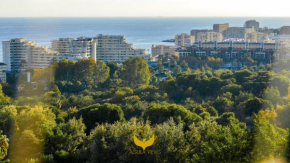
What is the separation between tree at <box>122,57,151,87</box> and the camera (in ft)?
69.2

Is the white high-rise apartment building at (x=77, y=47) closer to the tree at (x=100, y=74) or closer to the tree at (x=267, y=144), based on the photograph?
the tree at (x=100, y=74)

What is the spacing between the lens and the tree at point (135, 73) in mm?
21078

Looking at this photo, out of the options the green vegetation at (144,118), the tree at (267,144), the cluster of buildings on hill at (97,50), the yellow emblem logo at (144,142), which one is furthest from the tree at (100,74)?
the tree at (267,144)

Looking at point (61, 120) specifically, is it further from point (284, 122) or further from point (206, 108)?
point (284, 122)

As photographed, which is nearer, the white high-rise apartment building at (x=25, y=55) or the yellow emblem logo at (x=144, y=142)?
the yellow emblem logo at (x=144, y=142)

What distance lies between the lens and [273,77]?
16.6m

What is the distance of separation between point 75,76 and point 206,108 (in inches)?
351

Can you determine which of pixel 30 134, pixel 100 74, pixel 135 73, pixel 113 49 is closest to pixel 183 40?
pixel 113 49

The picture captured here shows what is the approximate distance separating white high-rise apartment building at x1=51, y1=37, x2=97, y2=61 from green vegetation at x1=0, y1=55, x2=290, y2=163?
21.0 feet

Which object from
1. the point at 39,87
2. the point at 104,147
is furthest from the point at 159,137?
the point at 39,87

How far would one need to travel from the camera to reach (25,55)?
28922 mm

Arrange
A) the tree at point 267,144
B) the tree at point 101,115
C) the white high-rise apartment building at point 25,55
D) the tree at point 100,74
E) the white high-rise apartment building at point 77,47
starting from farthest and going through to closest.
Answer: the white high-rise apartment building at point 77,47 → the white high-rise apartment building at point 25,55 → the tree at point 100,74 → the tree at point 101,115 → the tree at point 267,144

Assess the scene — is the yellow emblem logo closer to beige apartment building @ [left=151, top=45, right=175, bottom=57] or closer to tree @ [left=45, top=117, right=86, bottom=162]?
tree @ [left=45, top=117, right=86, bottom=162]

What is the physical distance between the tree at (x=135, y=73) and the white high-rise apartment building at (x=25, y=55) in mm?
7900
